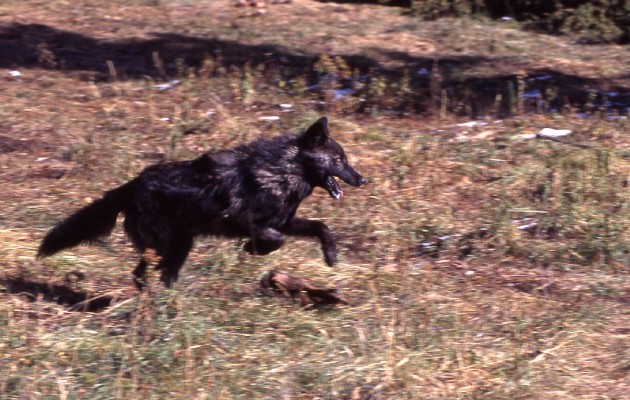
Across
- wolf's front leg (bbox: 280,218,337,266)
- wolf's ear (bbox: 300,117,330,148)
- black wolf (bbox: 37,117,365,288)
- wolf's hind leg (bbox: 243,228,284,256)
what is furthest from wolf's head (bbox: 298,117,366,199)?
wolf's hind leg (bbox: 243,228,284,256)

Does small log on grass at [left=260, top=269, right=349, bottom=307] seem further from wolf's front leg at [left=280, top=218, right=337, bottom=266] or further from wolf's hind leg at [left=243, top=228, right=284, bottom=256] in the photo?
wolf's front leg at [left=280, top=218, right=337, bottom=266]

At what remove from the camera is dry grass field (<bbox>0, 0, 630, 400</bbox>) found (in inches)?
221

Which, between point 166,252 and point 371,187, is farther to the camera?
point 371,187

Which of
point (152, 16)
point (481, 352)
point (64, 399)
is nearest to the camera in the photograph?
point (64, 399)

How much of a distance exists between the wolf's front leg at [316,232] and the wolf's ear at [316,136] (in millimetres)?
521

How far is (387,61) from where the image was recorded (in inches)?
514

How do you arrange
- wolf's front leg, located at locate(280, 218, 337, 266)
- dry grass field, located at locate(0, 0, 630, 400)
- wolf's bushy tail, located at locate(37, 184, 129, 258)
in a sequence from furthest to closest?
wolf's front leg, located at locate(280, 218, 337, 266)
wolf's bushy tail, located at locate(37, 184, 129, 258)
dry grass field, located at locate(0, 0, 630, 400)

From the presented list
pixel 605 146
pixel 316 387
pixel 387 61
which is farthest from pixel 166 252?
pixel 387 61

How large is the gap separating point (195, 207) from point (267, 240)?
506mm

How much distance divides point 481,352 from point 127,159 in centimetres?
482

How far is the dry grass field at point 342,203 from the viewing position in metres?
5.61

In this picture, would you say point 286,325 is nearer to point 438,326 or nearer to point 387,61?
point 438,326

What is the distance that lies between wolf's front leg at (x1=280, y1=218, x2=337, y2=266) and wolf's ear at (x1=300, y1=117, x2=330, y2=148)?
0.52m

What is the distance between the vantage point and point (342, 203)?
8875 millimetres
